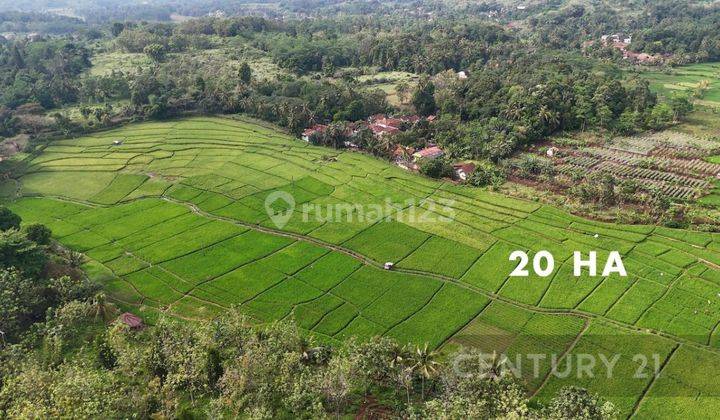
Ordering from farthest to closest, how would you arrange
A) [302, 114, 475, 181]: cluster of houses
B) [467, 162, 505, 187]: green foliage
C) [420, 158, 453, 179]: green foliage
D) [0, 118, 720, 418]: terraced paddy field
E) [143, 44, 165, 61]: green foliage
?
1. [143, 44, 165, 61]: green foliage
2. [302, 114, 475, 181]: cluster of houses
3. [420, 158, 453, 179]: green foliage
4. [467, 162, 505, 187]: green foliage
5. [0, 118, 720, 418]: terraced paddy field

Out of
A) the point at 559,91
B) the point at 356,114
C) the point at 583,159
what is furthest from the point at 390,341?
the point at 559,91

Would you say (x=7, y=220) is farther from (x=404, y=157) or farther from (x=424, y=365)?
(x=404, y=157)

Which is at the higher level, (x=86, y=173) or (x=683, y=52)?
(x=683, y=52)

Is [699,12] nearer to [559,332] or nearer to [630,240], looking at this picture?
[630,240]

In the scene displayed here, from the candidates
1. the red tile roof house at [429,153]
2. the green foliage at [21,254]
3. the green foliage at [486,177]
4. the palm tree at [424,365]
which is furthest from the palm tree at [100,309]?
the red tile roof house at [429,153]

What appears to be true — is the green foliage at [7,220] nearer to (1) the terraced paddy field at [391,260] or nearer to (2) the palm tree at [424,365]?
(1) the terraced paddy field at [391,260]

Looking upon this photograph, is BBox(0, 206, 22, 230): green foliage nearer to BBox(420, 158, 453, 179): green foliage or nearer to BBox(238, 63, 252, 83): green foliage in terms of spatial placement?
BBox(420, 158, 453, 179): green foliage

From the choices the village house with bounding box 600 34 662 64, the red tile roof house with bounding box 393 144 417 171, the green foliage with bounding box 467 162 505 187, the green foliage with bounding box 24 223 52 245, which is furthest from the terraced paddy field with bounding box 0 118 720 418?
the village house with bounding box 600 34 662 64
